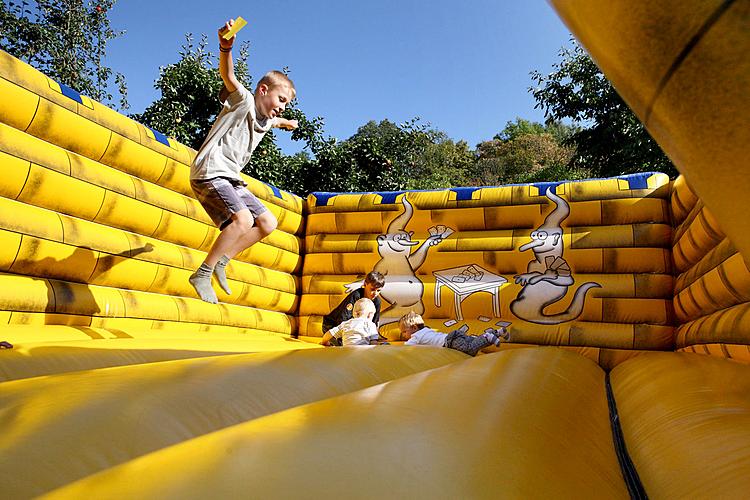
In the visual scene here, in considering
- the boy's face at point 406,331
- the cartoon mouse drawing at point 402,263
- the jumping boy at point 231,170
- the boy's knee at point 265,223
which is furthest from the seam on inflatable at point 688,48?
the cartoon mouse drawing at point 402,263

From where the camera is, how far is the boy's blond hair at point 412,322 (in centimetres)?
267

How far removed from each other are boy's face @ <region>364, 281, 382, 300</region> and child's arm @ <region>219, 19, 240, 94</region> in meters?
1.17

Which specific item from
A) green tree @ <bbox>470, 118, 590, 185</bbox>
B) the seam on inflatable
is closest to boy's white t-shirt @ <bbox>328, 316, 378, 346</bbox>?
the seam on inflatable

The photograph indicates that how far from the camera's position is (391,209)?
320 centimetres

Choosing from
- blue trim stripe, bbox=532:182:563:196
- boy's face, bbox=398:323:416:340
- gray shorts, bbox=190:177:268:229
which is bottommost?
boy's face, bbox=398:323:416:340

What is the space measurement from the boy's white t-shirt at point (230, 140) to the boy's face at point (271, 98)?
4 cm

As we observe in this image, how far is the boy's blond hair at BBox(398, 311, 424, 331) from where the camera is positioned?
2.67m

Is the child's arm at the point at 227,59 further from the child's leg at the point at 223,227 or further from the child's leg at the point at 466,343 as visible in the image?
the child's leg at the point at 466,343

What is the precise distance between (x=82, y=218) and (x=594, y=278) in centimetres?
232

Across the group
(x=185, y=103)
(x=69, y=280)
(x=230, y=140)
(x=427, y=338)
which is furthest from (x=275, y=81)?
(x=185, y=103)

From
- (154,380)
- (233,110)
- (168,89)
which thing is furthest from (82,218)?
(168,89)

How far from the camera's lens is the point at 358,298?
9.36ft

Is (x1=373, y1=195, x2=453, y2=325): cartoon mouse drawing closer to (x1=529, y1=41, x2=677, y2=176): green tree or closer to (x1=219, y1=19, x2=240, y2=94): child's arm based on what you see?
(x1=219, y1=19, x2=240, y2=94): child's arm

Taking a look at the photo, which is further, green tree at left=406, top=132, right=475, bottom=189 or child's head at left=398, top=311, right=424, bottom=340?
green tree at left=406, top=132, right=475, bottom=189
